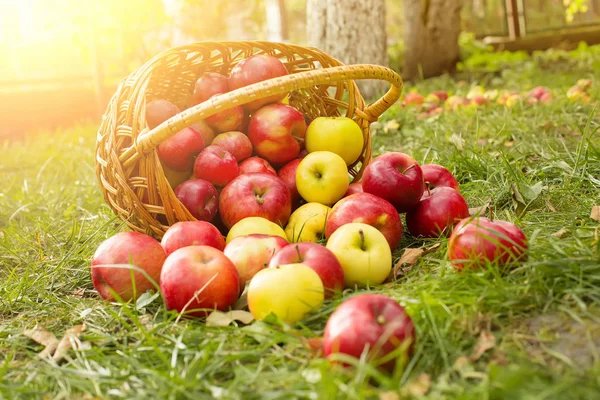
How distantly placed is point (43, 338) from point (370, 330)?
40.7 inches

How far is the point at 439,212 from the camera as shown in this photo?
86.0 inches

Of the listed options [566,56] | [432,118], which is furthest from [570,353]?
→ [566,56]

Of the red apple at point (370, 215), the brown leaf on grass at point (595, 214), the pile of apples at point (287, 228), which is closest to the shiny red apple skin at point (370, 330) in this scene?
the pile of apples at point (287, 228)

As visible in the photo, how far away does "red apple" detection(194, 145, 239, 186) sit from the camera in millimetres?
2354

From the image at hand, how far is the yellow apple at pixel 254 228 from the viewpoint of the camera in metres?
2.14

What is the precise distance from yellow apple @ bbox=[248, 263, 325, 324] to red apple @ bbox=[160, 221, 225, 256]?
462 millimetres

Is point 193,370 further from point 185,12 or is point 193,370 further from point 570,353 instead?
point 185,12

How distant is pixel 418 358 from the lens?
4.47ft

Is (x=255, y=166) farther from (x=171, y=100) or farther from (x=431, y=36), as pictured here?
(x=431, y=36)

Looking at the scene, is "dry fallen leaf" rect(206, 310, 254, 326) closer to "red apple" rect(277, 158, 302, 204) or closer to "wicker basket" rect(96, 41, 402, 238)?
"wicker basket" rect(96, 41, 402, 238)

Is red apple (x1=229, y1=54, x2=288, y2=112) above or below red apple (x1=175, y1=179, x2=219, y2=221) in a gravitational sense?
above

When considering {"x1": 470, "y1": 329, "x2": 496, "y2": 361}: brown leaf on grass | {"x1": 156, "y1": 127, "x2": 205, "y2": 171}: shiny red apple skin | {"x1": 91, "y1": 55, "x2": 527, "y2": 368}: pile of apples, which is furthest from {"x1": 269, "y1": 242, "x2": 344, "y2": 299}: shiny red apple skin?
{"x1": 156, "y1": 127, "x2": 205, "y2": 171}: shiny red apple skin

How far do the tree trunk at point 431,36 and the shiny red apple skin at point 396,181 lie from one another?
469 cm

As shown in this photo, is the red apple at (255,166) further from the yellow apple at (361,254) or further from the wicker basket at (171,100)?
the yellow apple at (361,254)
